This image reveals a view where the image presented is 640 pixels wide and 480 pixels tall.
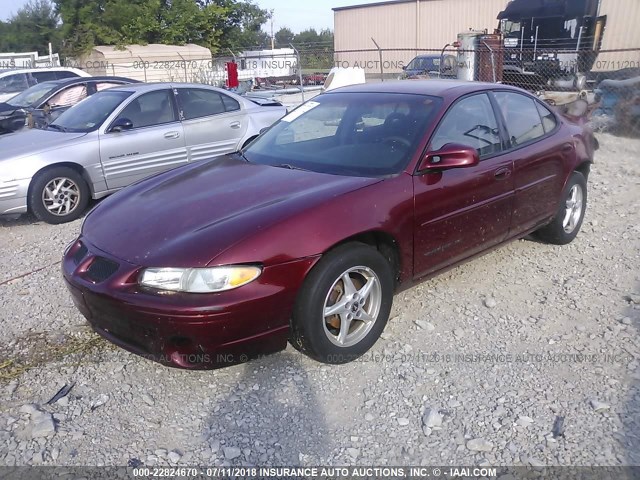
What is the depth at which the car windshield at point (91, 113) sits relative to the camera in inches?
275

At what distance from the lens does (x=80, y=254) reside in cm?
345

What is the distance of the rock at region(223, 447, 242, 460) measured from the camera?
272 cm

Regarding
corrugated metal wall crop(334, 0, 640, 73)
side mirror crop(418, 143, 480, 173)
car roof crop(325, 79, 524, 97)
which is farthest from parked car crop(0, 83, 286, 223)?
corrugated metal wall crop(334, 0, 640, 73)

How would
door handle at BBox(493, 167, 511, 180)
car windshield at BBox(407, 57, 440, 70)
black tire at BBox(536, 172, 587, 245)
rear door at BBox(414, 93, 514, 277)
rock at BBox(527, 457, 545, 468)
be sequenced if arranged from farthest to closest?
car windshield at BBox(407, 57, 440, 70) → black tire at BBox(536, 172, 587, 245) → door handle at BBox(493, 167, 511, 180) → rear door at BBox(414, 93, 514, 277) → rock at BBox(527, 457, 545, 468)

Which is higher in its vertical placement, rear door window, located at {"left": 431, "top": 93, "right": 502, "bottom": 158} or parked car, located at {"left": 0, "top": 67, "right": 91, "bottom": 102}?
rear door window, located at {"left": 431, "top": 93, "right": 502, "bottom": 158}

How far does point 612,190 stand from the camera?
7297 millimetres

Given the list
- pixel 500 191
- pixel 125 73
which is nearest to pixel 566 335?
pixel 500 191

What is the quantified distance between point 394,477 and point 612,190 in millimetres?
5982

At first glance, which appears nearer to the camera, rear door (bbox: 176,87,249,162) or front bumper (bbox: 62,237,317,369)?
front bumper (bbox: 62,237,317,369)

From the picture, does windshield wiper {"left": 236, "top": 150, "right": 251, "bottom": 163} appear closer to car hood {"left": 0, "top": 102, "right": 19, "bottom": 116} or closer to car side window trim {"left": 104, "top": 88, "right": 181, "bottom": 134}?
car side window trim {"left": 104, "top": 88, "right": 181, "bottom": 134}

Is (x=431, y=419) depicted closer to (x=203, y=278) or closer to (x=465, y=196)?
(x=203, y=278)

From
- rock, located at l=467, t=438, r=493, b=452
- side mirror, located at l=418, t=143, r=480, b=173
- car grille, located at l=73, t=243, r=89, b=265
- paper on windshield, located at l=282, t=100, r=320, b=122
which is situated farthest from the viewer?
paper on windshield, located at l=282, t=100, r=320, b=122

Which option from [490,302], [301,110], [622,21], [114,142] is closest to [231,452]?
[490,302]

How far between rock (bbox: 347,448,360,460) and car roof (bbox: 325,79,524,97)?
2485 millimetres
